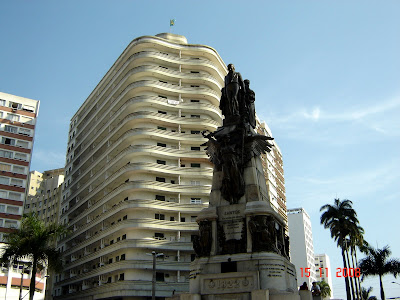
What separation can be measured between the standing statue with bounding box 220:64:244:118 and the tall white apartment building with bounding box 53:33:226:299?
1203 inches

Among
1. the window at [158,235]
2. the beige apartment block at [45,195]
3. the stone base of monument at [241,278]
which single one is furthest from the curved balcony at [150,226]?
the beige apartment block at [45,195]

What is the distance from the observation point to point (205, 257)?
2172cm

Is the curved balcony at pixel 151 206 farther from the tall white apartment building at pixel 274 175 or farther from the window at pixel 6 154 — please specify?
the tall white apartment building at pixel 274 175

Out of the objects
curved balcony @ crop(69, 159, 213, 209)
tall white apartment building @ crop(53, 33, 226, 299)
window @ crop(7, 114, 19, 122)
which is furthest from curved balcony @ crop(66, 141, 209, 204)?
window @ crop(7, 114, 19, 122)

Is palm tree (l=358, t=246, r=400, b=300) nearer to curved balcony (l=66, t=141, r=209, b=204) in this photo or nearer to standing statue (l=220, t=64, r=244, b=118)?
curved balcony (l=66, t=141, r=209, b=204)

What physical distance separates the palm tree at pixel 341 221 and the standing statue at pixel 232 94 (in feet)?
111

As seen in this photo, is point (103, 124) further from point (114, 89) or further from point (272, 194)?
point (272, 194)

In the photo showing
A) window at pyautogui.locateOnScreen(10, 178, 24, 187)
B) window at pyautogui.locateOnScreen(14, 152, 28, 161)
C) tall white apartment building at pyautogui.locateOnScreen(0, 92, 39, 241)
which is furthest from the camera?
window at pyautogui.locateOnScreen(14, 152, 28, 161)

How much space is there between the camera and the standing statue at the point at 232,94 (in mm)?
25272

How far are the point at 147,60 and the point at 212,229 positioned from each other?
149 ft

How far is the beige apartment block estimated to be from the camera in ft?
313

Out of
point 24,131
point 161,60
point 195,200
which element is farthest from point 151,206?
point 24,131

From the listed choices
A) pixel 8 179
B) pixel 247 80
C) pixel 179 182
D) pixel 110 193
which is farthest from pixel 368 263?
pixel 8 179

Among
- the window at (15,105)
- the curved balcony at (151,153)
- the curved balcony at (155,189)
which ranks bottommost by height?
the curved balcony at (155,189)
